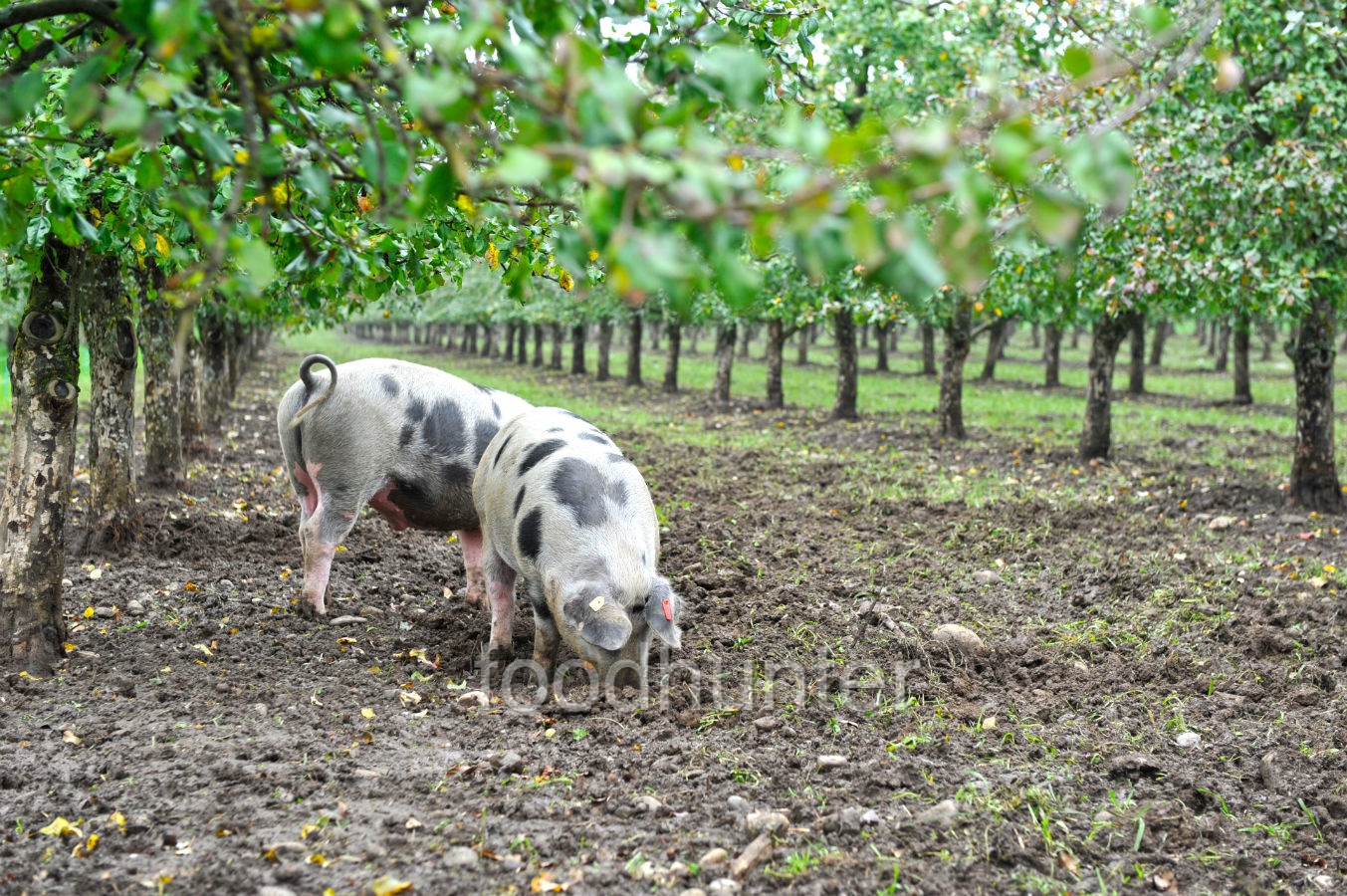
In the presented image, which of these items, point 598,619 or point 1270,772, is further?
point 598,619

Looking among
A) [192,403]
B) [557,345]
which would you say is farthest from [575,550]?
[557,345]

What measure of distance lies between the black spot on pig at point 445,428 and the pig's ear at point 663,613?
2282 millimetres

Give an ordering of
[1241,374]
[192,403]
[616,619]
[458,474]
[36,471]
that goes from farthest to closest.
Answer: [1241,374], [192,403], [458,474], [36,471], [616,619]

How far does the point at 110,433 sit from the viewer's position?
24.9 feet

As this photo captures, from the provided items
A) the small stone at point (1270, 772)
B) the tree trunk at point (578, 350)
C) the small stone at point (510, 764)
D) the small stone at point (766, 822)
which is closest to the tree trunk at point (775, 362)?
the tree trunk at point (578, 350)

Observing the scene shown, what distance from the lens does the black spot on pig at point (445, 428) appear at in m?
6.86

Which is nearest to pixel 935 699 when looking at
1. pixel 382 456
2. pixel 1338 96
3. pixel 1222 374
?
pixel 382 456

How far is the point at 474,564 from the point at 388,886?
3.93 m

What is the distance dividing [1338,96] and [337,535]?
901cm

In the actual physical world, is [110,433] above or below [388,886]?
above

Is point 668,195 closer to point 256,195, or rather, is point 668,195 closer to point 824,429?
point 256,195

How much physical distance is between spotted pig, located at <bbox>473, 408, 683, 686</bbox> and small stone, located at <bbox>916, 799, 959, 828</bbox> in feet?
5.05

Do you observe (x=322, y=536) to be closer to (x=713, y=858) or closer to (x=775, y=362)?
(x=713, y=858)

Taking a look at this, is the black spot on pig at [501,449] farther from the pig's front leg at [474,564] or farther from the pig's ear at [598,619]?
the pig's ear at [598,619]
